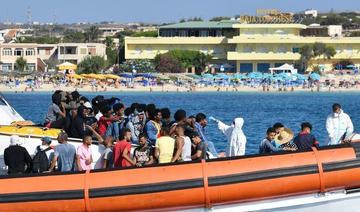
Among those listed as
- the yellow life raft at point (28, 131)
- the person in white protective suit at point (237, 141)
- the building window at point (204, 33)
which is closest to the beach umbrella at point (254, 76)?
the building window at point (204, 33)

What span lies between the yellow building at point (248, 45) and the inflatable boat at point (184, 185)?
101 meters

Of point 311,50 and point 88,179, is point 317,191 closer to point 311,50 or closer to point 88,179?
point 88,179

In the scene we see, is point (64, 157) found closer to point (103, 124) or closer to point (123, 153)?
point (123, 153)

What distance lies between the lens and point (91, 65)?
11331 centimetres

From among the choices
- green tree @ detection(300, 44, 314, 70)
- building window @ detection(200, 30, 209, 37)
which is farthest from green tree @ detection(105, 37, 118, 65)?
green tree @ detection(300, 44, 314, 70)

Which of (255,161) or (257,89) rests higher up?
(255,161)

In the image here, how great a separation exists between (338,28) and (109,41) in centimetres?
3458

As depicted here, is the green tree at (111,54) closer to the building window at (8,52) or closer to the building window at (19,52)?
the building window at (19,52)

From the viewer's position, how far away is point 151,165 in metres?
11.5

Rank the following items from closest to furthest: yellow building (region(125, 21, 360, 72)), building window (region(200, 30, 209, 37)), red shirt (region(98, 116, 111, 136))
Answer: red shirt (region(98, 116, 111, 136)) → yellow building (region(125, 21, 360, 72)) → building window (region(200, 30, 209, 37))

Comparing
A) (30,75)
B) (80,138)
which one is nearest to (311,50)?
(30,75)

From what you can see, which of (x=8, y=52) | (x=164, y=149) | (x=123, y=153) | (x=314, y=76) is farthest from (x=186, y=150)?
(x=8, y=52)

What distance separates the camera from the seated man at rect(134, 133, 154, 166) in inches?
486

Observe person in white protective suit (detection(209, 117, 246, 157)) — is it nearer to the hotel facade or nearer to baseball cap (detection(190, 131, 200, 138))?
baseball cap (detection(190, 131, 200, 138))
